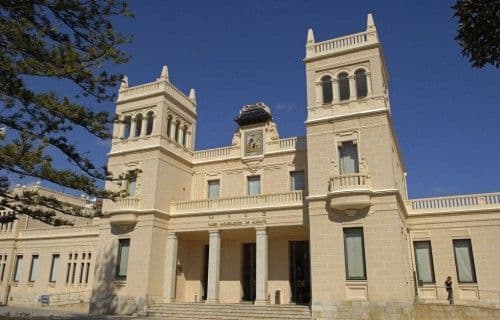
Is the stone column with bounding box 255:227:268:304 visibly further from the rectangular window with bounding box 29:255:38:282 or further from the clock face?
the rectangular window with bounding box 29:255:38:282

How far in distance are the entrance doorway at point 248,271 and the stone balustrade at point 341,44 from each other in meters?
12.5

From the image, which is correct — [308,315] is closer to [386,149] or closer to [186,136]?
[386,149]

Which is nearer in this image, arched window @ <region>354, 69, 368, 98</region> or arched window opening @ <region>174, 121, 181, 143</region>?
arched window @ <region>354, 69, 368, 98</region>

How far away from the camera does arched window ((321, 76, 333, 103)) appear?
2358 cm

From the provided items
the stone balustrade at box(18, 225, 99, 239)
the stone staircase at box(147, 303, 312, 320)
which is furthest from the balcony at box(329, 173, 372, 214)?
the stone balustrade at box(18, 225, 99, 239)

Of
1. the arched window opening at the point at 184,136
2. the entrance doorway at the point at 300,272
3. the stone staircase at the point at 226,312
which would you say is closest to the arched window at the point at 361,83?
the entrance doorway at the point at 300,272

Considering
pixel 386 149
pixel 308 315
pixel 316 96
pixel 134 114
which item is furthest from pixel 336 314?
pixel 134 114

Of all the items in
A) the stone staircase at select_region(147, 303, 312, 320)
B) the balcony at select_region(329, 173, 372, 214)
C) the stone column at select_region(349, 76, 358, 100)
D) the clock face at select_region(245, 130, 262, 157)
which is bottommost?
the stone staircase at select_region(147, 303, 312, 320)

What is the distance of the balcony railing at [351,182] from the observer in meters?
20.3

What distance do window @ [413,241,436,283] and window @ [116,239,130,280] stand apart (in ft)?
54.9

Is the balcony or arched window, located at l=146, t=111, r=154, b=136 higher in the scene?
arched window, located at l=146, t=111, r=154, b=136

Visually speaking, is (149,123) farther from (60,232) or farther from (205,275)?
(60,232)

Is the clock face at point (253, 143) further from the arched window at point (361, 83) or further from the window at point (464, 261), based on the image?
the window at point (464, 261)

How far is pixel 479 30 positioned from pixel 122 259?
2272 cm
